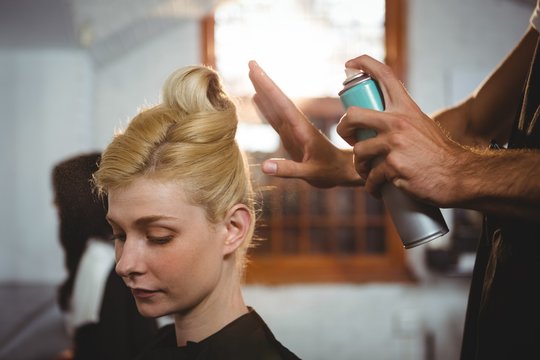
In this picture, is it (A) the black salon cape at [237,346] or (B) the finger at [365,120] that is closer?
(B) the finger at [365,120]

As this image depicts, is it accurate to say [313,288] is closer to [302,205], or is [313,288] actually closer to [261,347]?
[302,205]

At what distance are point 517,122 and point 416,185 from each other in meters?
0.30

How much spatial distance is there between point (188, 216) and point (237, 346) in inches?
10.7

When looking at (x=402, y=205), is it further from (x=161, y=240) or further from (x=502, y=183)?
(x=161, y=240)

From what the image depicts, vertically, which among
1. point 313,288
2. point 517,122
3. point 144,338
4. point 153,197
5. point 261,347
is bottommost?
point 313,288

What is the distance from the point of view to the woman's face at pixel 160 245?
1.03 metres

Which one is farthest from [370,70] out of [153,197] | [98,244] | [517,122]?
[98,244]

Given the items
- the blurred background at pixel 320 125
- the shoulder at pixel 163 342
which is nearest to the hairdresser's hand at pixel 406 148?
the shoulder at pixel 163 342

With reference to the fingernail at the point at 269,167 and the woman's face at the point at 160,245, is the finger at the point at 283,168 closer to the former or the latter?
the fingernail at the point at 269,167

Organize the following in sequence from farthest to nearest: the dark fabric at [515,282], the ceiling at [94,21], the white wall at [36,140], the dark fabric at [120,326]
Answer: the white wall at [36,140], the ceiling at [94,21], the dark fabric at [120,326], the dark fabric at [515,282]

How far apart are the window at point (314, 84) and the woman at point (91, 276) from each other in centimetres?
200

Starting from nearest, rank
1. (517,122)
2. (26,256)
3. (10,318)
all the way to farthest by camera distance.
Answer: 1. (517,122)
2. (10,318)
3. (26,256)

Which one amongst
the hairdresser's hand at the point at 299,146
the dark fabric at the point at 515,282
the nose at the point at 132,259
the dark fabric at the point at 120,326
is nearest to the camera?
the dark fabric at the point at 515,282

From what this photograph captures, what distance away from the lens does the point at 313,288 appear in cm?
427
